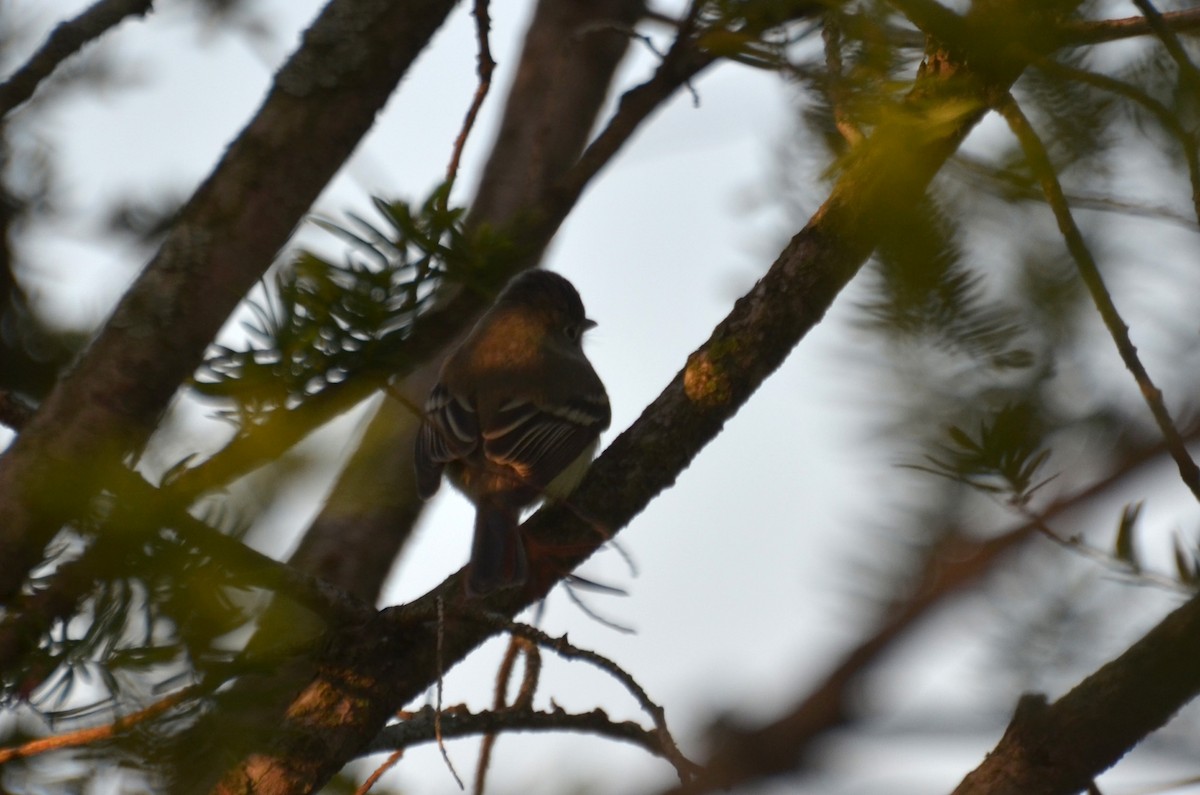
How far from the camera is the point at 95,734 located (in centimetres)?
186

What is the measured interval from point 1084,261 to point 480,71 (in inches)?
92.8

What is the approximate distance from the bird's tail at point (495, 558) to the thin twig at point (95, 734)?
1.05 m

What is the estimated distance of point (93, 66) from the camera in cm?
419

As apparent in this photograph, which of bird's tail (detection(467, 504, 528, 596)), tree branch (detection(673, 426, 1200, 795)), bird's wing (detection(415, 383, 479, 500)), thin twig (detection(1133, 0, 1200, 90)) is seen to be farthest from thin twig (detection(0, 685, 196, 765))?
bird's wing (detection(415, 383, 479, 500))


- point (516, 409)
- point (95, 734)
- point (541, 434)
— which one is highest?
point (516, 409)

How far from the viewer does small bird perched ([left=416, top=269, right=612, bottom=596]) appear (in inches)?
169

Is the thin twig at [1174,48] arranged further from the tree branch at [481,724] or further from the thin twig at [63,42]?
the thin twig at [63,42]

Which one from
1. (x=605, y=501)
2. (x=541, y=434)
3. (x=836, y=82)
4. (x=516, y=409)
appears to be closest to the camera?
(x=836, y=82)

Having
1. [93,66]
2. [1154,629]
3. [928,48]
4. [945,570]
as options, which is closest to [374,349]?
[928,48]

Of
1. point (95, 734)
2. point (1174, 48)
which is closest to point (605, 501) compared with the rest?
Answer: point (95, 734)

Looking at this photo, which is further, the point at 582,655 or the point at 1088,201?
the point at 582,655

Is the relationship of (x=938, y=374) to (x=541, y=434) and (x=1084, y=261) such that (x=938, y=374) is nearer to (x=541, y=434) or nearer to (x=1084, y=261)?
(x=1084, y=261)

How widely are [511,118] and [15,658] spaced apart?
393 cm

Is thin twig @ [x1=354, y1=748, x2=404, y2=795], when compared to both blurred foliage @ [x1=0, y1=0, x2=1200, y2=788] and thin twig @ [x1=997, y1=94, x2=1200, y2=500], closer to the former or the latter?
blurred foliage @ [x1=0, y1=0, x2=1200, y2=788]
